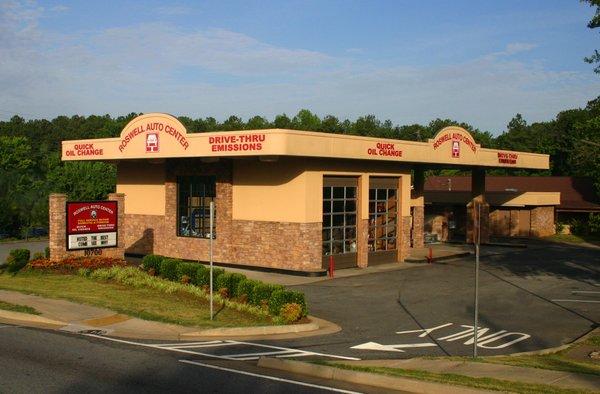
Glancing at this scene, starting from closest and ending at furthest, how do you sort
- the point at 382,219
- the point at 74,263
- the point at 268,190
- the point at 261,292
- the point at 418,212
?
the point at 261,292 < the point at 74,263 < the point at 268,190 < the point at 382,219 < the point at 418,212

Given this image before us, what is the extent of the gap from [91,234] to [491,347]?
61.2ft

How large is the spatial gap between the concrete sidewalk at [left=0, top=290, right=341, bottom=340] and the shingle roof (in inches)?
→ 1676

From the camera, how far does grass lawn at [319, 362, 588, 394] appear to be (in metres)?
11.0

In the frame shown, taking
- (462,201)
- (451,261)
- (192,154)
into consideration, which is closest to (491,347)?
(192,154)

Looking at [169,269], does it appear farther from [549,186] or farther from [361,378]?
[549,186]

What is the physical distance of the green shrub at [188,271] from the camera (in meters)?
24.6

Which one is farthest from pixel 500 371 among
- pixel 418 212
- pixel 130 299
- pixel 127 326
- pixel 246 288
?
pixel 418 212

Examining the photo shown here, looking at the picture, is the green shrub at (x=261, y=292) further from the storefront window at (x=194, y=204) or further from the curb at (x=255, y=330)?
the storefront window at (x=194, y=204)

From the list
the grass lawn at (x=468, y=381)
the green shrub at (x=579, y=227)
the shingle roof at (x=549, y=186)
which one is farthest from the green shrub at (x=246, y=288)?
the green shrub at (x=579, y=227)

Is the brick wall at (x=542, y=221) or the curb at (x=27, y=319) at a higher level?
the brick wall at (x=542, y=221)

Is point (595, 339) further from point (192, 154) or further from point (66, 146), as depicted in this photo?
point (66, 146)

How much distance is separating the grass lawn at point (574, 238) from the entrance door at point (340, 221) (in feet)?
85.3

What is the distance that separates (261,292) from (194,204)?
48.0 ft

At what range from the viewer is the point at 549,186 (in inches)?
2547
